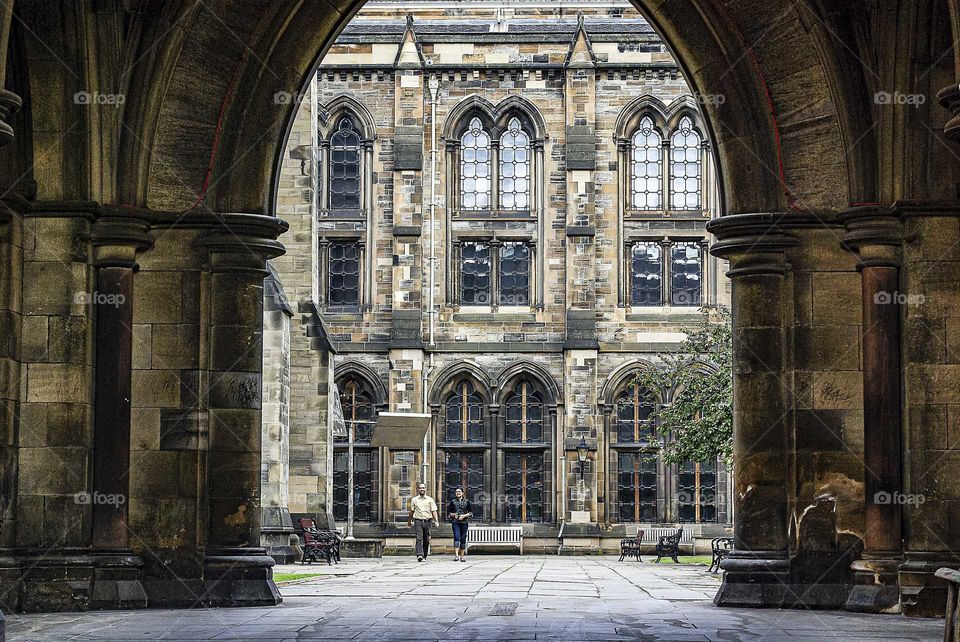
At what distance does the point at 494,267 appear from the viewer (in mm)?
42938

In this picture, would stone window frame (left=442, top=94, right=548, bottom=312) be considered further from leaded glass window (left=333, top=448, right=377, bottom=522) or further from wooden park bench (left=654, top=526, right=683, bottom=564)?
wooden park bench (left=654, top=526, right=683, bottom=564)

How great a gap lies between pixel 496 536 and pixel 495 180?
9446mm

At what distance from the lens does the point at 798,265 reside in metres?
14.7

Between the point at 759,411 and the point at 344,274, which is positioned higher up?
the point at 344,274

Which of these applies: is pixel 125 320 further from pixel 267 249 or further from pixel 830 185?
pixel 830 185

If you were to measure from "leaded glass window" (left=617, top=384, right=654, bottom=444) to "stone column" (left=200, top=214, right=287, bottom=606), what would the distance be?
27.6m

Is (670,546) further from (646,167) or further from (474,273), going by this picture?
(646,167)

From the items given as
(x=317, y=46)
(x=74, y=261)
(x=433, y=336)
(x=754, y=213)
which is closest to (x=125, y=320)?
(x=74, y=261)

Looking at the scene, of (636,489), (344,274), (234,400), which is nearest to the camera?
(234,400)

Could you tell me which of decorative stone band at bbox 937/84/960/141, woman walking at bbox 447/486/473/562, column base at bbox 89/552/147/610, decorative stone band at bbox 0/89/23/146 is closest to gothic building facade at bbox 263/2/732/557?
woman walking at bbox 447/486/473/562

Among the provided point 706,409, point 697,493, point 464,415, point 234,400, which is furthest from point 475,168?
point 234,400

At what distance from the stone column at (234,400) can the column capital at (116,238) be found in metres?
0.65

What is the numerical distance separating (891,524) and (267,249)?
6071 millimetres

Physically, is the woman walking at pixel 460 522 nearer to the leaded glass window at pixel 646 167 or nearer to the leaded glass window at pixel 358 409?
the leaded glass window at pixel 358 409
